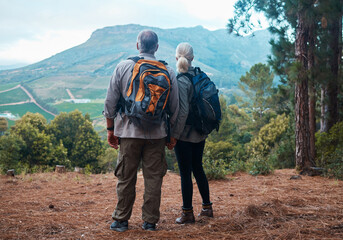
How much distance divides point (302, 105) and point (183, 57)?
4.45m

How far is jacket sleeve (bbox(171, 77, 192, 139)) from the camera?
305 cm

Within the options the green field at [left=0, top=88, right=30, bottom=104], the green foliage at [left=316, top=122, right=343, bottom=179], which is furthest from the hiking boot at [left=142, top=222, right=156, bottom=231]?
the green field at [left=0, top=88, right=30, bottom=104]

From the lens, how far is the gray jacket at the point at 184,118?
3049mm

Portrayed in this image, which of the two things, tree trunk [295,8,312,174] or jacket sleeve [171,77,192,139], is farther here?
tree trunk [295,8,312,174]

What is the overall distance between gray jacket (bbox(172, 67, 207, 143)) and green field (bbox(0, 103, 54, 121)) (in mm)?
124553

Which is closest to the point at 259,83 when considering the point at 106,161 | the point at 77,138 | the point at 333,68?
the point at 106,161

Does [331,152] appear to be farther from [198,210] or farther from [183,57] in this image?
[183,57]

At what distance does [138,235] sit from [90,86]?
193448 millimetres

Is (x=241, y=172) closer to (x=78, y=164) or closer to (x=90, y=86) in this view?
(x=78, y=164)

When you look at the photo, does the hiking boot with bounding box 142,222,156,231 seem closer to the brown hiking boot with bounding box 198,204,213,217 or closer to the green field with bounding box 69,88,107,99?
the brown hiking boot with bounding box 198,204,213,217

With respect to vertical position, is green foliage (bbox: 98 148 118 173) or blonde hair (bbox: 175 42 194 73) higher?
blonde hair (bbox: 175 42 194 73)

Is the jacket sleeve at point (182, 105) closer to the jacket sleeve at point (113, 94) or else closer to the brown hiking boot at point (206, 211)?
the jacket sleeve at point (113, 94)

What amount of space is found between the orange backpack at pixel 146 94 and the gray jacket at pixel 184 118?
0.24m

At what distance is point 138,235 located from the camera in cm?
279
